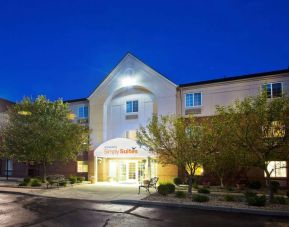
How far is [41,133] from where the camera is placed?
86.9 feet

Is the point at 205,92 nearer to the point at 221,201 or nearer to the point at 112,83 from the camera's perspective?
the point at 112,83

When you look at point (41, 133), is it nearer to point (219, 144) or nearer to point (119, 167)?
point (119, 167)

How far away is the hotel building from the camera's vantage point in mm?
25688

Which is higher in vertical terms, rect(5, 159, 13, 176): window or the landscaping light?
the landscaping light

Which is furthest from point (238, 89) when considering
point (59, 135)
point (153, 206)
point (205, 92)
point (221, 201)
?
point (59, 135)

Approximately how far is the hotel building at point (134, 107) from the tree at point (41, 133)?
275 centimetres

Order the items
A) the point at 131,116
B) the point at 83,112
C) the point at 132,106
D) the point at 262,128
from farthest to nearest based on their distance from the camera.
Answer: the point at 83,112, the point at 132,106, the point at 131,116, the point at 262,128

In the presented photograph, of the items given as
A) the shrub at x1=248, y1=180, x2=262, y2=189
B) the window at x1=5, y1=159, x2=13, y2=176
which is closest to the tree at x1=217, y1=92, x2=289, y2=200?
the shrub at x1=248, y1=180, x2=262, y2=189

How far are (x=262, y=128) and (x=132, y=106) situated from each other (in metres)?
15.8

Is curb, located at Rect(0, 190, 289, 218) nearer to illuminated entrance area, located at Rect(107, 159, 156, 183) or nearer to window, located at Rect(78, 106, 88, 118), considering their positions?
illuminated entrance area, located at Rect(107, 159, 156, 183)

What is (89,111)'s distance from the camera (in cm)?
3216

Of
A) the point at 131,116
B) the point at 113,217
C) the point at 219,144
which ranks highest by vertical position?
the point at 131,116

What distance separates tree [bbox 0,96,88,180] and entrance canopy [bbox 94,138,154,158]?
259 cm

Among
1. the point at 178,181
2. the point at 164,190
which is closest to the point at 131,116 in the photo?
the point at 178,181
